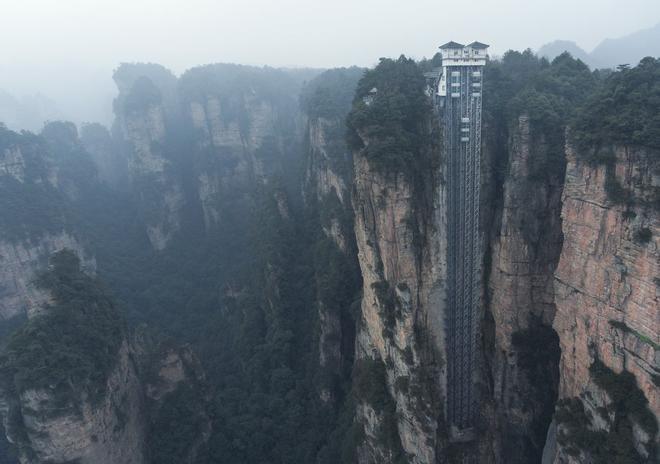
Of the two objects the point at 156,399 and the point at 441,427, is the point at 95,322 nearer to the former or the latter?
the point at 156,399

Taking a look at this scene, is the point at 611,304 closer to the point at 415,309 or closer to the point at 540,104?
the point at 415,309

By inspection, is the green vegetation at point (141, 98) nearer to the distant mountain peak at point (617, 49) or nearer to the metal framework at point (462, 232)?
the metal framework at point (462, 232)

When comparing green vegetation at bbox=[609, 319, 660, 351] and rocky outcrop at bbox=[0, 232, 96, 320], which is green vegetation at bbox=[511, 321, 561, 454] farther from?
rocky outcrop at bbox=[0, 232, 96, 320]

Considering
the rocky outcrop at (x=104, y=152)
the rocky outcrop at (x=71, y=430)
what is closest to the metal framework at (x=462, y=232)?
the rocky outcrop at (x=71, y=430)

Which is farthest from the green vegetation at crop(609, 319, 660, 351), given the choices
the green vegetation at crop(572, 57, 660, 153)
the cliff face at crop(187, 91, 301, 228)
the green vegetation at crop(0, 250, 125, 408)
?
the cliff face at crop(187, 91, 301, 228)

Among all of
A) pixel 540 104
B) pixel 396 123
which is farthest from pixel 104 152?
pixel 540 104

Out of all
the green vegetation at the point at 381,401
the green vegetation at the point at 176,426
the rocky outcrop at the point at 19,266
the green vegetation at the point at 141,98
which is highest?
the green vegetation at the point at 141,98
